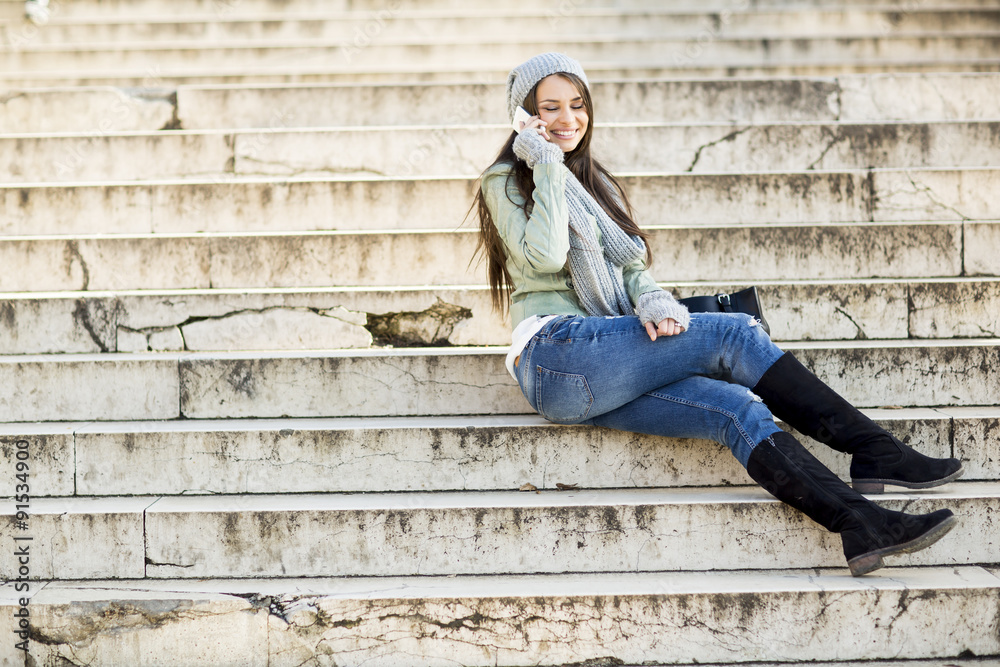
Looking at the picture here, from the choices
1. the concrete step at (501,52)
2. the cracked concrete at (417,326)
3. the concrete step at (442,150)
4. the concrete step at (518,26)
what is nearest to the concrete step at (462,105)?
the concrete step at (442,150)

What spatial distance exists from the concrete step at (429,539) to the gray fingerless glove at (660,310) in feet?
1.88

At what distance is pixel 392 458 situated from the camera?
2.67m

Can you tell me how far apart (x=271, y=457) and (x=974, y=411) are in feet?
8.17

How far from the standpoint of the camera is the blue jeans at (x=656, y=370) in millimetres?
2377

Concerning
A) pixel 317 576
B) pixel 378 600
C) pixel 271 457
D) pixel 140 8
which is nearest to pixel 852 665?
pixel 378 600

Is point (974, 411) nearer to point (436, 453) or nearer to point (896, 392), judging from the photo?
point (896, 392)

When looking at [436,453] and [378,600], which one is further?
[436,453]

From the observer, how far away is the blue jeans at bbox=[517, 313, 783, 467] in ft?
7.80

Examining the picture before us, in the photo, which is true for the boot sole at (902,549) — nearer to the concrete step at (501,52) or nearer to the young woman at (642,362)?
the young woman at (642,362)

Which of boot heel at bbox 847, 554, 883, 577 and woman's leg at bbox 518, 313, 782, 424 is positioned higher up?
woman's leg at bbox 518, 313, 782, 424

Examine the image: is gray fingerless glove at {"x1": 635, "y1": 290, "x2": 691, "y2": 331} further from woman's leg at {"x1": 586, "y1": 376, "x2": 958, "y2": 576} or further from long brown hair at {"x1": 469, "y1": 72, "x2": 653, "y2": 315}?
long brown hair at {"x1": 469, "y1": 72, "x2": 653, "y2": 315}

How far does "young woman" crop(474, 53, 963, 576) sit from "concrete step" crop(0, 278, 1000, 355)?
2.32 feet

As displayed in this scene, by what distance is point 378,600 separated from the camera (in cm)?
224

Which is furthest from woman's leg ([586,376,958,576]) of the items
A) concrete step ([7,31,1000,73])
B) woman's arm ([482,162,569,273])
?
concrete step ([7,31,1000,73])
